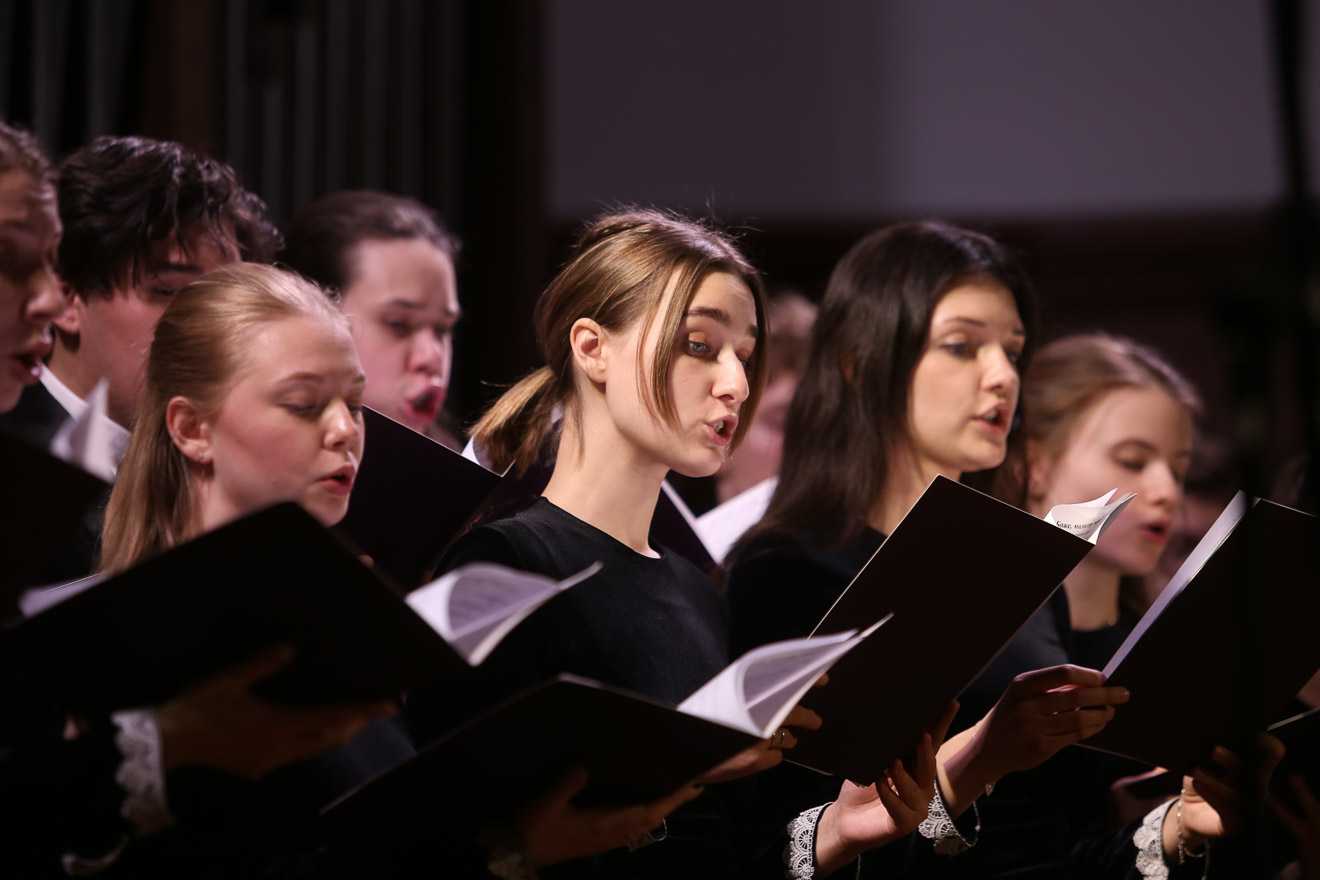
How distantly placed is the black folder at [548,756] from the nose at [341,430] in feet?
1.27

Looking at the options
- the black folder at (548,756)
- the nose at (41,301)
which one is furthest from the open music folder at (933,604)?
the nose at (41,301)

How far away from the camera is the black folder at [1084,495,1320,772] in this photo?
4.76ft

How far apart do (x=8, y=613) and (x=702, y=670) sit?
0.76m

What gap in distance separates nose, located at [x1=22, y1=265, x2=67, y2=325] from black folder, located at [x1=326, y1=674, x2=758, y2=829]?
2.03 ft

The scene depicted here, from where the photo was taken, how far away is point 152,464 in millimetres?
1366

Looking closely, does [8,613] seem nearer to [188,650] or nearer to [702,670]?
[188,650]

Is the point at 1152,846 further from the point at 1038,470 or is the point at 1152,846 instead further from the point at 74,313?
the point at 74,313

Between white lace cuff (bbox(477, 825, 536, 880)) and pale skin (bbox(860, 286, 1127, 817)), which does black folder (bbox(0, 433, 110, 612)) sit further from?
pale skin (bbox(860, 286, 1127, 817))

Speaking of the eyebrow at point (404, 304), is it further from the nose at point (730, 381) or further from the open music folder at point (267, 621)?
the open music folder at point (267, 621)

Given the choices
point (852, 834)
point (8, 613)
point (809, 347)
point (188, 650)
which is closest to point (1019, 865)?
point (852, 834)

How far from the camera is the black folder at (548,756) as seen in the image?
1052mm

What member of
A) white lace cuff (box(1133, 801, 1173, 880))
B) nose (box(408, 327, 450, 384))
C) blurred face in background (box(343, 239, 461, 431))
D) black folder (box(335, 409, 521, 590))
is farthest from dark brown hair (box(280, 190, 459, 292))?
white lace cuff (box(1133, 801, 1173, 880))

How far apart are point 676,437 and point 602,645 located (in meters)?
0.25

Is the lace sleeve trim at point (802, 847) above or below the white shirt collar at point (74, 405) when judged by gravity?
below
